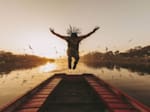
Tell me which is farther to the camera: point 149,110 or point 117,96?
point 117,96

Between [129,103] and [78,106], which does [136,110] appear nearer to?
[129,103]

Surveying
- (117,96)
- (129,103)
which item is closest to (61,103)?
(117,96)

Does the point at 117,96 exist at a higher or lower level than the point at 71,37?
lower

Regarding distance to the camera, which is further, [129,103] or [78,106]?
[78,106]

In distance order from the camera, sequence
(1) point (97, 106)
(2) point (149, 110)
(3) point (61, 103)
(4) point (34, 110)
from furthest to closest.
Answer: (3) point (61, 103) → (1) point (97, 106) → (4) point (34, 110) → (2) point (149, 110)

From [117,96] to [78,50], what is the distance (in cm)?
443

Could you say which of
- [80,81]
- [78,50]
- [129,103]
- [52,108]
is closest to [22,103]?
[52,108]

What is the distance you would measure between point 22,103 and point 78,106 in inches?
136

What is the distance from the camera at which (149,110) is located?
1082cm

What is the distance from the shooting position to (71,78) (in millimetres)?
31344

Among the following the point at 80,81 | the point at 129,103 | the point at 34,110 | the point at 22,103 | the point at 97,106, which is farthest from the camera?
the point at 80,81

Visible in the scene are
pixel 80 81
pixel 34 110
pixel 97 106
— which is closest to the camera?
pixel 34 110

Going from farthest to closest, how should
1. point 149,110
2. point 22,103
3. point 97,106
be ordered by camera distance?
point 97,106 < point 22,103 < point 149,110

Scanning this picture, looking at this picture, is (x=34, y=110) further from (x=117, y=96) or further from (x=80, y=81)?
(x=80, y=81)
